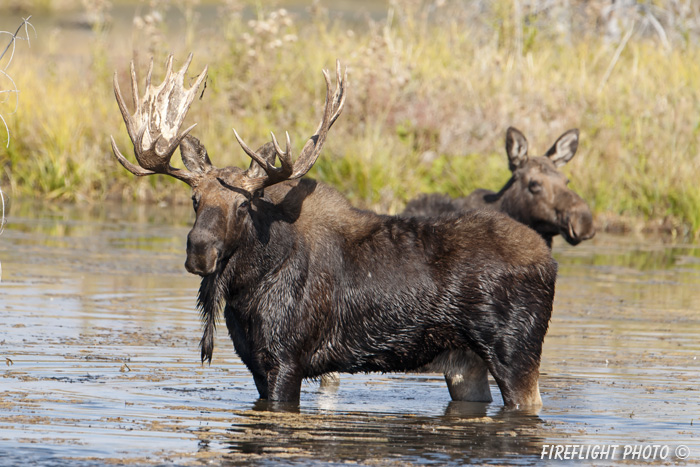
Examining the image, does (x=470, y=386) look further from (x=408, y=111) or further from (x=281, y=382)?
(x=408, y=111)

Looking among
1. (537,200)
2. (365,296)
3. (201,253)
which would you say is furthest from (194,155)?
(537,200)

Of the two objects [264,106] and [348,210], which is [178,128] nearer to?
[348,210]

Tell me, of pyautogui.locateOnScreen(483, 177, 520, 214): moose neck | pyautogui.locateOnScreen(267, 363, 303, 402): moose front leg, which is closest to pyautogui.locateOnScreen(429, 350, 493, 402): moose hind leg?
pyautogui.locateOnScreen(267, 363, 303, 402): moose front leg

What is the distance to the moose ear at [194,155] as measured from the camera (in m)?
7.54

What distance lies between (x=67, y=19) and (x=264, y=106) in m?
29.5

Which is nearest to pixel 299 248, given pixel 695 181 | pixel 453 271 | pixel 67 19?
pixel 453 271

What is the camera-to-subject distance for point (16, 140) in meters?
19.2

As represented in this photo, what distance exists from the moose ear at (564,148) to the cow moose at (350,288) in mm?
4265

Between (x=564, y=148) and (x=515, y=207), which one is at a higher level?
(x=564, y=148)

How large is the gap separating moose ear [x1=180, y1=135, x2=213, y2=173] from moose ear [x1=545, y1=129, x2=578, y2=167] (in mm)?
5132

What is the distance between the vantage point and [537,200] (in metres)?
11.2

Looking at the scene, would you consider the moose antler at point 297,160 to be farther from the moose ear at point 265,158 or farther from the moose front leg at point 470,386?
the moose front leg at point 470,386

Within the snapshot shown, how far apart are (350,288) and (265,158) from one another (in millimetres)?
1004

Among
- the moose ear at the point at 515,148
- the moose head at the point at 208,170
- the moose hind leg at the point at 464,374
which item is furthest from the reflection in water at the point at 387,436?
the moose ear at the point at 515,148
